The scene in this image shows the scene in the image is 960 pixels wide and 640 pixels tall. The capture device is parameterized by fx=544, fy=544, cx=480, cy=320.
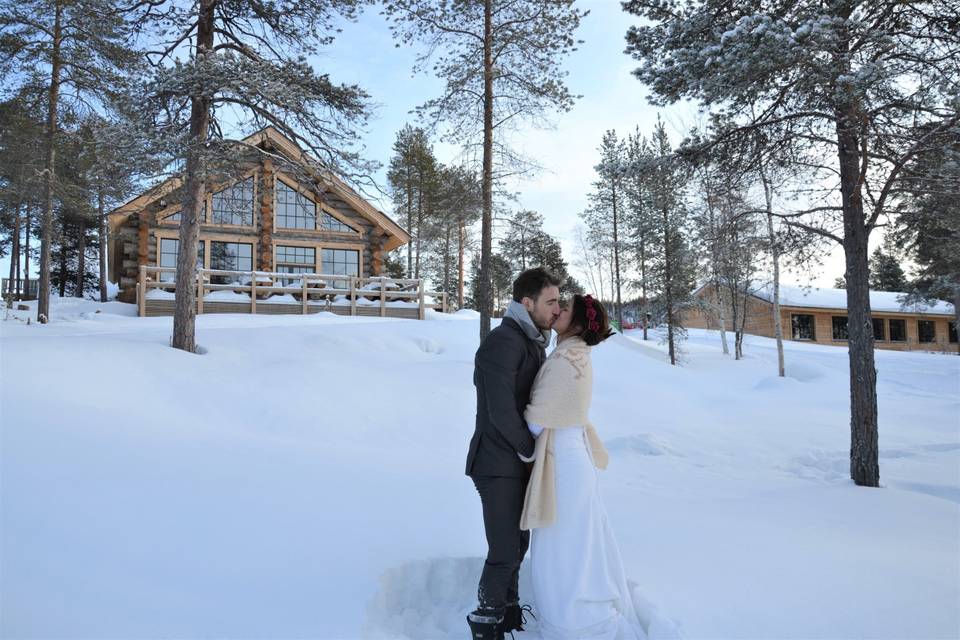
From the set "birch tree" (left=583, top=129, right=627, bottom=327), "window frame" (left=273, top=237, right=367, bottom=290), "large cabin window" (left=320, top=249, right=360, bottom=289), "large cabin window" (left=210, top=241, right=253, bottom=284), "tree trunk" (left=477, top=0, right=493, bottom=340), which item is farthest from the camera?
"birch tree" (left=583, top=129, right=627, bottom=327)

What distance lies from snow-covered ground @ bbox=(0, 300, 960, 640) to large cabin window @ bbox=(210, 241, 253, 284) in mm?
9251

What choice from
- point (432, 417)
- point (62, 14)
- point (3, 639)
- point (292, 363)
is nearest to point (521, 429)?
point (3, 639)

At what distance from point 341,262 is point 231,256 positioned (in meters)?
3.67

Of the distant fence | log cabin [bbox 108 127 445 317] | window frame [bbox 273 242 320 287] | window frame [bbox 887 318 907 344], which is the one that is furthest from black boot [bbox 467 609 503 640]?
window frame [bbox 887 318 907 344]

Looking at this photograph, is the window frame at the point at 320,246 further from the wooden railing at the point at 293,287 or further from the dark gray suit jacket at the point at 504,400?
the dark gray suit jacket at the point at 504,400

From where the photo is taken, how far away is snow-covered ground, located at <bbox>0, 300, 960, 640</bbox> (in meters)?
2.89

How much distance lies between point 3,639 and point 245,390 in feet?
20.5

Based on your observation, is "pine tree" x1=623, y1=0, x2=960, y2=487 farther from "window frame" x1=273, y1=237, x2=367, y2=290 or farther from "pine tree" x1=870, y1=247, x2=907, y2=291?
"pine tree" x1=870, y1=247, x2=907, y2=291

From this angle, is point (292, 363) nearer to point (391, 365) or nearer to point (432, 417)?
point (391, 365)

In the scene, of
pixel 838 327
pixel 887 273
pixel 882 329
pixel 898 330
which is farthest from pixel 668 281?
pixel 887 273

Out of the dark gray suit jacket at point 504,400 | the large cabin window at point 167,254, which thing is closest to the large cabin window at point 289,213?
the large cabin window at point 167,254

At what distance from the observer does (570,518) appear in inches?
113

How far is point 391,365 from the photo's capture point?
36.1ft

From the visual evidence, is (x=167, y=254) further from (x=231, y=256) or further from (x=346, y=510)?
(x=346, y=510)
